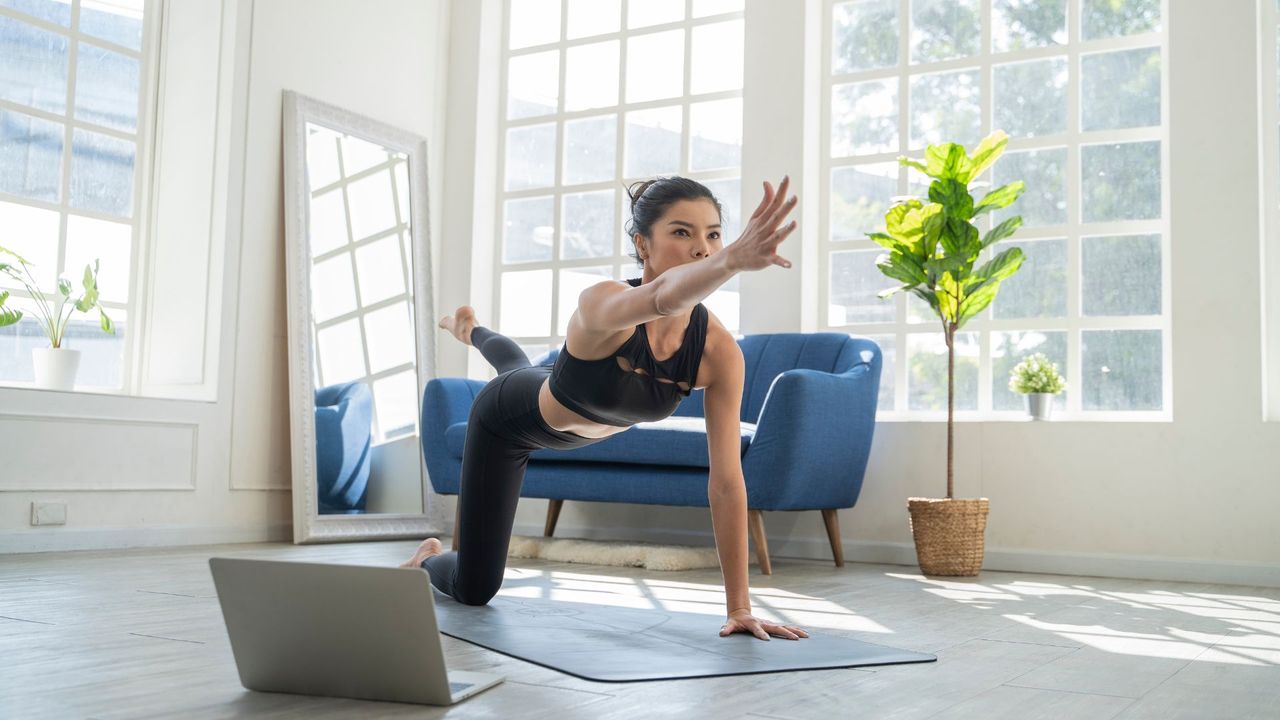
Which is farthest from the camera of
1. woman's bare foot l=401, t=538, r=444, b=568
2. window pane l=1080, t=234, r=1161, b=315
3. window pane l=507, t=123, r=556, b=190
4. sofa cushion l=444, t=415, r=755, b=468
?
window pane l=507, t=123, r=556, b=190

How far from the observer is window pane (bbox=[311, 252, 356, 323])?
5059 millimetres

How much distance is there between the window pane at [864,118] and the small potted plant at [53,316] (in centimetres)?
324

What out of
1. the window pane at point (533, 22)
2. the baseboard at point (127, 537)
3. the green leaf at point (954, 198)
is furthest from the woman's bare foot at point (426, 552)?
the window pane at point (533, 22)

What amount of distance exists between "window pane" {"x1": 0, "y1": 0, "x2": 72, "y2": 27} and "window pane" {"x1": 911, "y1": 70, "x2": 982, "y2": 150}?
3585 millimetres

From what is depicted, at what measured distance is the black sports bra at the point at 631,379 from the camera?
203 centimetres

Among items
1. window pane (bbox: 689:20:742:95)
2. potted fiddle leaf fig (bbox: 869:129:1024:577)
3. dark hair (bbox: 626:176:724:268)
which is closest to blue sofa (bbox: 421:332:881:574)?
potted fiddle leaf fig (bbox: 869:129:1024:577)

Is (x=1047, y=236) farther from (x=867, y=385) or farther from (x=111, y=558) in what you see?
(x=111, y=558)

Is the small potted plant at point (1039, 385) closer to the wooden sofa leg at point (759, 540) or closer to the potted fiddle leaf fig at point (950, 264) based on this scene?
the potted fiddle leaf fig at point (950, 264)

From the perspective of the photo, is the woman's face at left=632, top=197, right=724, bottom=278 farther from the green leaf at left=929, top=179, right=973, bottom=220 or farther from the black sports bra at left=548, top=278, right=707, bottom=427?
the green leaf at left=929, top=179, right=973, bottom=220

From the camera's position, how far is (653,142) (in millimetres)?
5574

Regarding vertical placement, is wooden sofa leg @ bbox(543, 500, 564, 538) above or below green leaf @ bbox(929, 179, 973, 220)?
below

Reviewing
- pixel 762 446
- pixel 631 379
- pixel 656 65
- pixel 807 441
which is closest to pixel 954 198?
pixel 807 441

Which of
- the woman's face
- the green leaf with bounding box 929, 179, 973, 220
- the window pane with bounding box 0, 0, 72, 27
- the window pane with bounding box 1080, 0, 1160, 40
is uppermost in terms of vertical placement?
the window pane with bounding box 1080, 0, 1160, 40

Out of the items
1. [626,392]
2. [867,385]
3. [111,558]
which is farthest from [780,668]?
[111,558]
